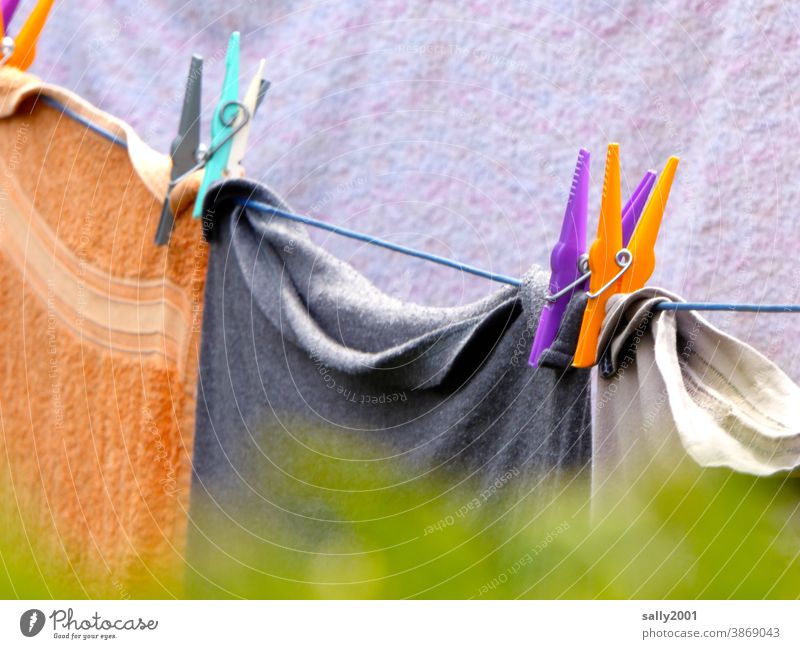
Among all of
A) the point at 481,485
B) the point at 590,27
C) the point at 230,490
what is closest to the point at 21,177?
the point at 230,490

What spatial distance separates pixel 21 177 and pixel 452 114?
1.43 feet

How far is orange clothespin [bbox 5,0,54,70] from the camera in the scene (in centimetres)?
67

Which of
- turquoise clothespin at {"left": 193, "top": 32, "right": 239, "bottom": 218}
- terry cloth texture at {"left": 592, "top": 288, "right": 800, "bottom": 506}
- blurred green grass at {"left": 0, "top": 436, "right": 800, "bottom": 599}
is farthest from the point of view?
turquoise clothespin at {"left": 193, "top": 32, "right": 239, "bottom": 218}

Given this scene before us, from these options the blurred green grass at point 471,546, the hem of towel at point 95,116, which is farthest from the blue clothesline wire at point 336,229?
the blurred green grass at point 471,546

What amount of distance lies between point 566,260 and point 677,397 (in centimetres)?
8

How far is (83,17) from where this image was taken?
1.05 metres

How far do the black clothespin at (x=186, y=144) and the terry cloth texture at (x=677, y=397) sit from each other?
0.30 meters

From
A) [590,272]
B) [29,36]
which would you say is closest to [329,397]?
[590,272]

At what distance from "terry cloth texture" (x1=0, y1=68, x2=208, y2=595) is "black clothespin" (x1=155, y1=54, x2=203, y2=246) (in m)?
0.01

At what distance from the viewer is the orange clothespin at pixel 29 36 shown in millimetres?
667

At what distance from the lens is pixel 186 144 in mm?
615
